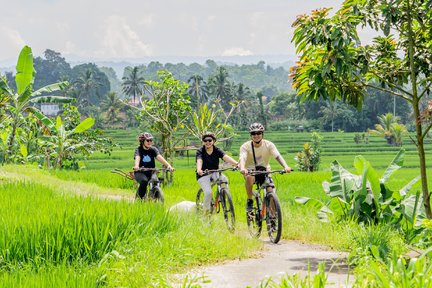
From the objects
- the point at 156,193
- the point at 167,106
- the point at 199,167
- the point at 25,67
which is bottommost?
the point at 156,193

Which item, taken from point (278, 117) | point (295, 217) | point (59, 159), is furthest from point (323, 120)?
point (295, 217)

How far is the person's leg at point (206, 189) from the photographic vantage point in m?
9.26

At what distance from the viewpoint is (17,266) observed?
654 cm

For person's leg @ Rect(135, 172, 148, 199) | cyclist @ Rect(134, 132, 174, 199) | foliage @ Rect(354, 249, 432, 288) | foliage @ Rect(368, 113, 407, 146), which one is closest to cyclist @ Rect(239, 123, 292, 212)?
cyclist @ Rect(134, 132, 174, 199)

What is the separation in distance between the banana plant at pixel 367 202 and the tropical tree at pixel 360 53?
29 cm

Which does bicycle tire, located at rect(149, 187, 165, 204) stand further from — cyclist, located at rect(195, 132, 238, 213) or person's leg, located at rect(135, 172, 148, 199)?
cyclist, located at rect(195, 132, 238, 213)

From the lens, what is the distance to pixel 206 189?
926 cm

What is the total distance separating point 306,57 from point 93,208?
3281 millimetres

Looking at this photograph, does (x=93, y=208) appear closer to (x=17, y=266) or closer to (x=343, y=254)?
(x=17, y=266)

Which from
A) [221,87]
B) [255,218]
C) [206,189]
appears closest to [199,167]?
[206,189]

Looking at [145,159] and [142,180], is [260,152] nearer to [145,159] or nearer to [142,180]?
[145,159]

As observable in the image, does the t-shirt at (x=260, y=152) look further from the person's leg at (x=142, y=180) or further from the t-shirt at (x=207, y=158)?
the person's leg at (x=142, y=180)

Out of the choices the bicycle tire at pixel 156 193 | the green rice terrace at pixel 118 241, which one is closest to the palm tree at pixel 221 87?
the bicycle tire at pixel 156 193

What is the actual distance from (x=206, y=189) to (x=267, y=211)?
0.88m
